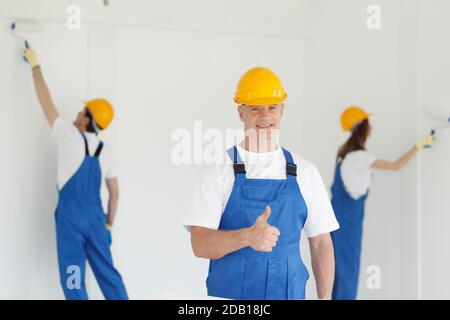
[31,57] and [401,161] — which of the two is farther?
[401,161]

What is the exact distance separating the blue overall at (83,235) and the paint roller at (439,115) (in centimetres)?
169

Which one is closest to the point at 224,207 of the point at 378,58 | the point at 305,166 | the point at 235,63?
the point at 305,166

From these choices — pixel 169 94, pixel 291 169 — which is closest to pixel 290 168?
pixel 291 169

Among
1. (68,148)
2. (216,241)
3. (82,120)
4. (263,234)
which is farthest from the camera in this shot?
(82,120)

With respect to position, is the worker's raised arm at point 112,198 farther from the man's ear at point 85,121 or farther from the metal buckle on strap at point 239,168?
the metal buckle on strap at point 239,168

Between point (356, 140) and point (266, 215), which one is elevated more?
point (356, 140)

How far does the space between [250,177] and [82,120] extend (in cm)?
174

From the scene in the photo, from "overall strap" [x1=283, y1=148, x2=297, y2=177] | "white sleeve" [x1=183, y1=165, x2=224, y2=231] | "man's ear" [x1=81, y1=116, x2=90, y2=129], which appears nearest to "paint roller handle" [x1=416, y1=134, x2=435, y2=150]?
"man's ear" [x1=81, y1=116, x2=90, y2=129]

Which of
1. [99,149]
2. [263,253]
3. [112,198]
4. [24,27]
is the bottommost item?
[263,253]

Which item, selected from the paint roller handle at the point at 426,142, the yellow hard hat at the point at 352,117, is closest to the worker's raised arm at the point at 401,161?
the paint roller handle at the point at 426,142

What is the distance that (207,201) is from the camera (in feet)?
6.37

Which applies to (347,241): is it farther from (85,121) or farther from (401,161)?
(85,121)

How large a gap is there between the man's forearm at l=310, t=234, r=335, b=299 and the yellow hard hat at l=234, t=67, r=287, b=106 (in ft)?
1.40

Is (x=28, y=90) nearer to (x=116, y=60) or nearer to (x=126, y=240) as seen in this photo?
(x=116, y=60)
